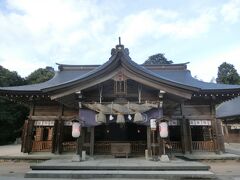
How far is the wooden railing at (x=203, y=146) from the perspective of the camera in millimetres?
15052

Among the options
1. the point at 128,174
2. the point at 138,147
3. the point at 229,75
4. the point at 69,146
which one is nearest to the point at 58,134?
the point at 69,146

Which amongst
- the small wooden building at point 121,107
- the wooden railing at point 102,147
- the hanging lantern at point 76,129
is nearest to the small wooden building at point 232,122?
the small wooden building at point 121,107

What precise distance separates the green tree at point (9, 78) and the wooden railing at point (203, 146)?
35.4 meters

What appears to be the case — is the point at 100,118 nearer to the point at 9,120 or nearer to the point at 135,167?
the point at 135,167

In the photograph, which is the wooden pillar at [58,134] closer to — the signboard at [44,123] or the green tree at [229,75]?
the signboard at [44,123]

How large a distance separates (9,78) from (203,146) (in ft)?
124

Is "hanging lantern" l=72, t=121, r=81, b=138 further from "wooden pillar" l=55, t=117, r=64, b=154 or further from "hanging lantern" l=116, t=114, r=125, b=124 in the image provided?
"wooden pillar" l=55, t=117, r=64, b=154

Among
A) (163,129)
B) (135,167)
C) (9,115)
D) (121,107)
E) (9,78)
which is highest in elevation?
(9,78)

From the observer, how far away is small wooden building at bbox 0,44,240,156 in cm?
1158

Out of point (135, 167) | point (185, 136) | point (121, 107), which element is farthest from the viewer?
point (185, 136)

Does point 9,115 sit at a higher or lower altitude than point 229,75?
lower

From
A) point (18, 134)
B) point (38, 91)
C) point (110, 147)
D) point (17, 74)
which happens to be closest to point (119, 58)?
point (110, 147)

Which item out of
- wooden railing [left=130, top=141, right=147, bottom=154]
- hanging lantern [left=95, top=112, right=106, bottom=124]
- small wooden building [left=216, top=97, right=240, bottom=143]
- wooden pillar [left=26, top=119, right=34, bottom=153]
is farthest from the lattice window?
small wooden building [left=216, top=97, right=240, bottom=143]

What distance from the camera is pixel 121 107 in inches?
461
